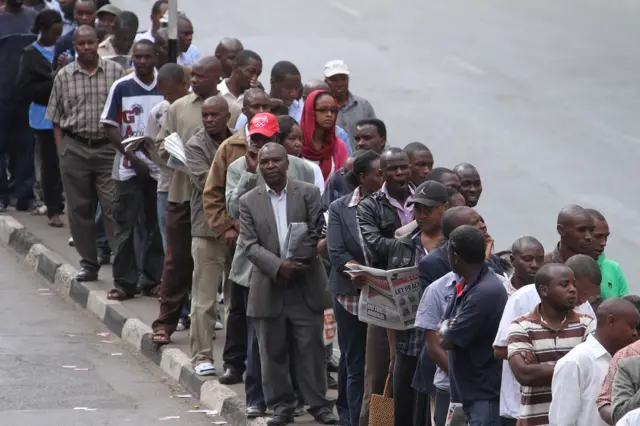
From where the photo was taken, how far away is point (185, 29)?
14555 mm

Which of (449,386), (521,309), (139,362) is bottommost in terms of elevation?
(139,362)

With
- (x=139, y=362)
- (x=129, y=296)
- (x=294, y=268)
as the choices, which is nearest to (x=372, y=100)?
(x=129, y=296)

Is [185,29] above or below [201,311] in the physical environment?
above

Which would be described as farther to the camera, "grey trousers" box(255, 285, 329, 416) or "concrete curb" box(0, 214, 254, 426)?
"concrete curb" box(0, 214, 254, 426)

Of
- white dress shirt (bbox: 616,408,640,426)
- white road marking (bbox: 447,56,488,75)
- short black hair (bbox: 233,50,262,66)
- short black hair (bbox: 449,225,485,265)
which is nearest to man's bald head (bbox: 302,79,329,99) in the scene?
short black hair (bbox: 233,50,262,66)

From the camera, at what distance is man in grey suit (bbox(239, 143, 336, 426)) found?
9.35m

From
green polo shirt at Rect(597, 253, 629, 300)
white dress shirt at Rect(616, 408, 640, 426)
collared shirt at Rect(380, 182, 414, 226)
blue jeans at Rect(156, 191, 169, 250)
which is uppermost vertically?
collared shirt at Rect(380, 182, 414, 226)

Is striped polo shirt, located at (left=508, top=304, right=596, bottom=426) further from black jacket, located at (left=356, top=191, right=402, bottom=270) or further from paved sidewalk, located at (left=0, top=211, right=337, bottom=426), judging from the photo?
paved sidewalk, located at (left=0, top=211, right=337, bottom=426)

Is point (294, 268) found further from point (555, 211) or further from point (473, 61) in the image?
point (473, 61)

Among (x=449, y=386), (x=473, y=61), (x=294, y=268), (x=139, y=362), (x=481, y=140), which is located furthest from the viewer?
(x=473, y=61)

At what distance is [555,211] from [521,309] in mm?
8280

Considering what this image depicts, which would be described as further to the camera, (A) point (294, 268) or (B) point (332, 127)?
(B) point (332, 127)

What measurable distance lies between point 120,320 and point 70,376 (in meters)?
1.40

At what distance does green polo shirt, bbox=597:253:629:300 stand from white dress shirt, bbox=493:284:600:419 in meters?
0.63
